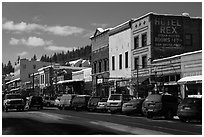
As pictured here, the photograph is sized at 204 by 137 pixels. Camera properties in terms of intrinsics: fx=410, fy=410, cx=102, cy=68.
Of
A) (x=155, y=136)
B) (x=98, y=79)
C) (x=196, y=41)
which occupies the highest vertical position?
(x=196, y=41)

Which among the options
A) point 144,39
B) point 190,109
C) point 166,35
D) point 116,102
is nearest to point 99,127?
point 190,109

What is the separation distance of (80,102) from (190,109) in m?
19.5

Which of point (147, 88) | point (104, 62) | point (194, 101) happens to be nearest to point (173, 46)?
point (147, 88)

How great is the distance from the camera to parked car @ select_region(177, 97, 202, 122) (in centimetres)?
2177

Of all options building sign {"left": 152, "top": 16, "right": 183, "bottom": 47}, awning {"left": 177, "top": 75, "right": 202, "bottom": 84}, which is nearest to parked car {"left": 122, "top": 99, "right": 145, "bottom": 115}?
awning {"left": 177, "top": 75, "right": 202, "bottom": 84}

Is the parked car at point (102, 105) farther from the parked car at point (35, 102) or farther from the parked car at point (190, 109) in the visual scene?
the parked car at point (190, 109)

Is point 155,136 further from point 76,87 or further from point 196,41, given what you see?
point 76,87

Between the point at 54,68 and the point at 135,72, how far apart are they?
1544 inches

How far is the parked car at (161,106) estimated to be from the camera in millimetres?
25391

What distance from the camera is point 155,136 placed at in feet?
48.4

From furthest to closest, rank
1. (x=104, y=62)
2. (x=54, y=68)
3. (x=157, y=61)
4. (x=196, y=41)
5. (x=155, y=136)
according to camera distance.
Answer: (x=54, y=68) < (x=104, y=62) < (x=196, y=41) < (x=157, y=61) < (x=155, y=136)

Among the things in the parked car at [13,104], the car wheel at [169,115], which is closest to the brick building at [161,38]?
the parked car at [13,104]

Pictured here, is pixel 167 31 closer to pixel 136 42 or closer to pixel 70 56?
pixel 136 42

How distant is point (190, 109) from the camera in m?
22.0
